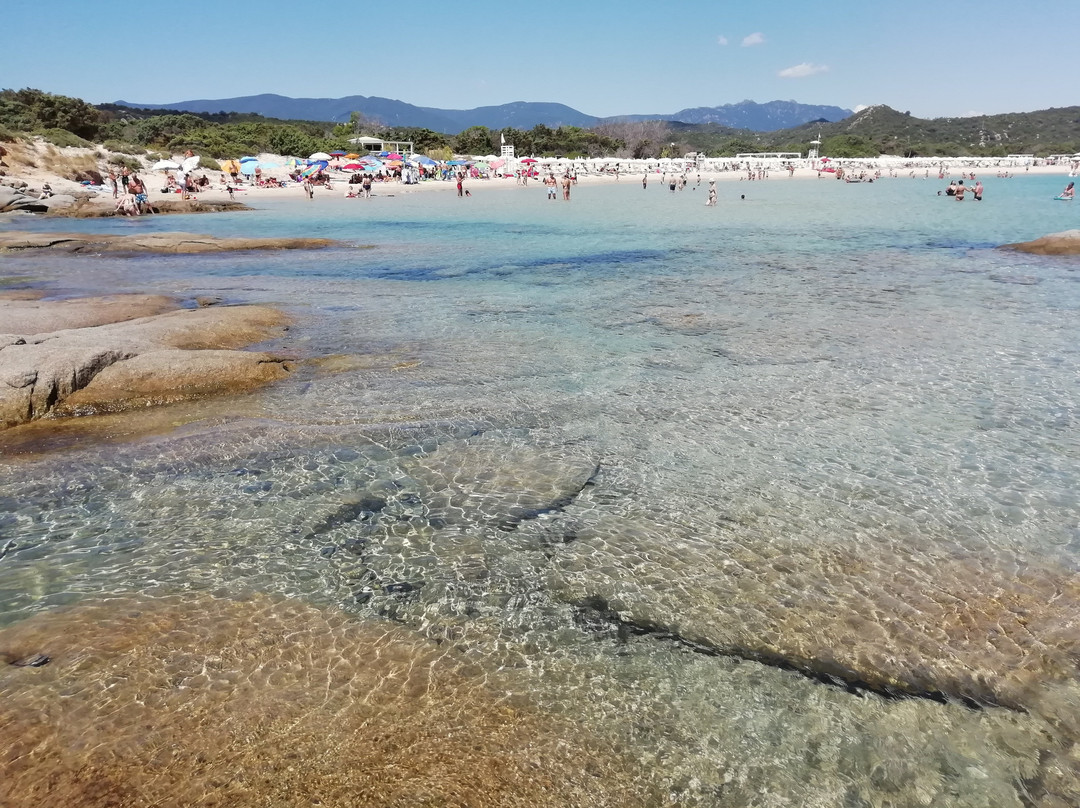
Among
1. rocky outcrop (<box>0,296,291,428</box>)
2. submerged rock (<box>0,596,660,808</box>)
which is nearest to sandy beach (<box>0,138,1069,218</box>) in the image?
rocky outcrop (<box>0,296,291,428</box>)

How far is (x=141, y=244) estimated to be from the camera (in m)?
22.6

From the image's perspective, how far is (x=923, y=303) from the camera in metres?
13.6

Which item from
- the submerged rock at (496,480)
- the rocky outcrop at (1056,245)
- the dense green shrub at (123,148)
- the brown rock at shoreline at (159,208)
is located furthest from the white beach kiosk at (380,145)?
the submerged rock at (496,480)

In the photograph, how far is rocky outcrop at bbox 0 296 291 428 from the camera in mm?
7457

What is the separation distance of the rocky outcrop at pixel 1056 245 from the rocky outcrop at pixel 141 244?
23288 mm

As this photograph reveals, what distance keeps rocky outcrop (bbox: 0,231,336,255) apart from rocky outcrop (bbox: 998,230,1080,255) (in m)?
23.3

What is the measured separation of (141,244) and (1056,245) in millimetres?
29236

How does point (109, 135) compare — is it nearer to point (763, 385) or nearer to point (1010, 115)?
point (763, 385)

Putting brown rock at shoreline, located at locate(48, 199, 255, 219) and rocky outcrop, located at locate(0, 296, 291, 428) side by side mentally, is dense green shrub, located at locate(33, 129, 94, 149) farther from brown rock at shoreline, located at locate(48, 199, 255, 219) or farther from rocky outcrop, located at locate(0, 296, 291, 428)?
rocky outcrop, located at locate(0, 296, 291, 428)

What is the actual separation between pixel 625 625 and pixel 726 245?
22545 millimetres

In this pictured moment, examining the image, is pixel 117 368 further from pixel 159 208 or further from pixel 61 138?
pixel 61 138

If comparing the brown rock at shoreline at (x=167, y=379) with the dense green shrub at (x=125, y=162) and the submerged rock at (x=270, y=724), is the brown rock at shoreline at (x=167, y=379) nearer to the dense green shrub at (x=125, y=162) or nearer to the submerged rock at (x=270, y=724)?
the submerged rock at (x=270, y=724)

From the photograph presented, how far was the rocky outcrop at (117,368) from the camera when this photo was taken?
7.46 metres

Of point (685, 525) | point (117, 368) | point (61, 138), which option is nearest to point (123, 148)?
point (61, 138)
